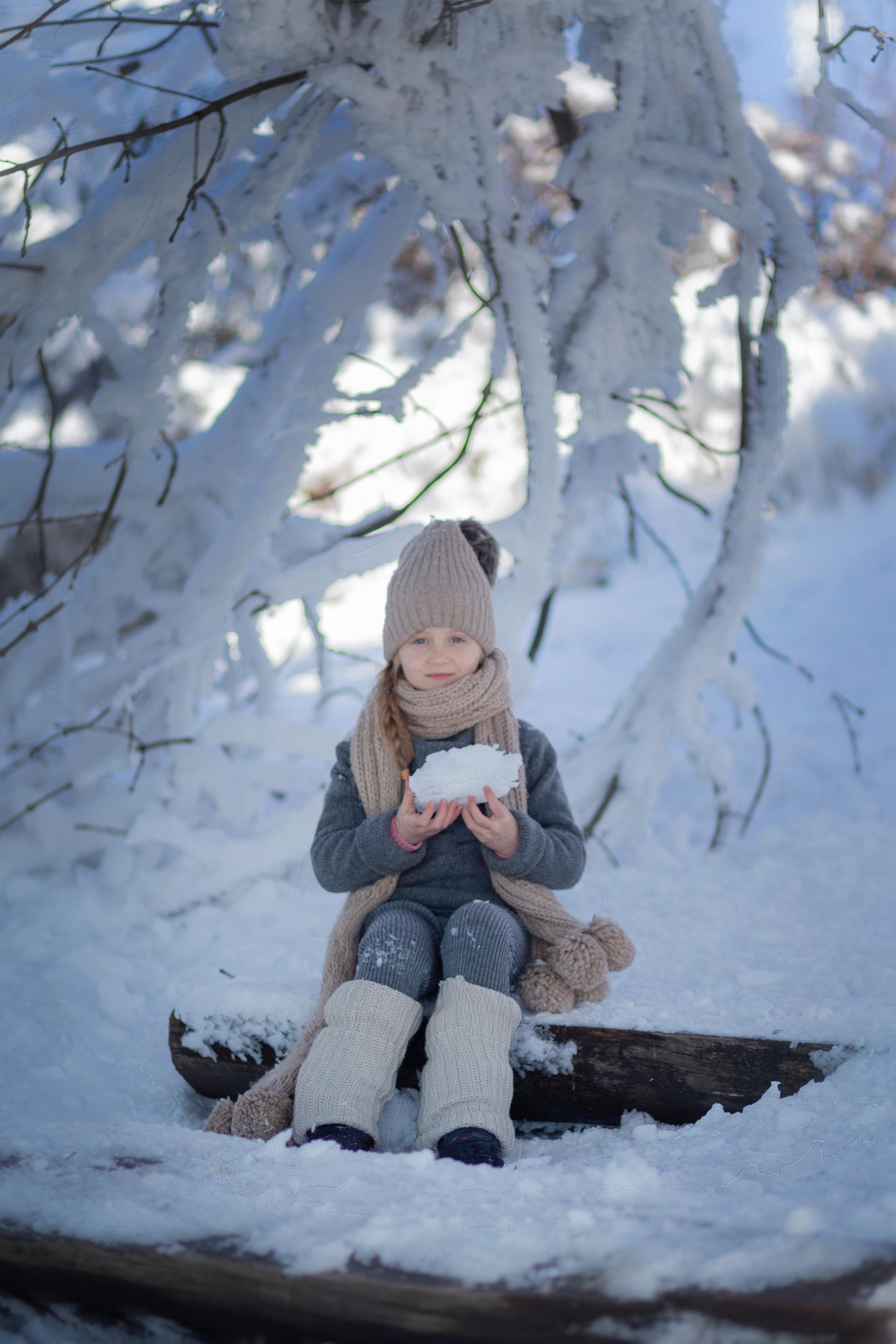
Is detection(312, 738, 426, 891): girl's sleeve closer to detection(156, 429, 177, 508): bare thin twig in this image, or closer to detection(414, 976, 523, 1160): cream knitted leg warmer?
detection(414, 976, 523, 1160): cream knitted leg warmer

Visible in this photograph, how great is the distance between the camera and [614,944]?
1498mm

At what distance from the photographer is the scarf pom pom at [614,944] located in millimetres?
1497

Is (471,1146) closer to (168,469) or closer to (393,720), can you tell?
(393,720)

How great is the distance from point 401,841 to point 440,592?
40 cm

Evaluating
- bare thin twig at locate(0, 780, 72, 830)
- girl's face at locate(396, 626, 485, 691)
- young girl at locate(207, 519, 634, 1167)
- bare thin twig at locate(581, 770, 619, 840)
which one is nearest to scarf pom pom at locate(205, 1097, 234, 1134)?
young girl at locate(207, 519, 634, 1167)

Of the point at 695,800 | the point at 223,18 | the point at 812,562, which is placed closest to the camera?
the point at 223,18

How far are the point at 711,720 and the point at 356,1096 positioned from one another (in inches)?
110

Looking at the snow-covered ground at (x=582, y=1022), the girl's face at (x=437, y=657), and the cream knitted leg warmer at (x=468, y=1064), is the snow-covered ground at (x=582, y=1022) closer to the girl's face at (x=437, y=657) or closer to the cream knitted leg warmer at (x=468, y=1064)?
the cream knitted leg warmer at (x=468, y=1064)

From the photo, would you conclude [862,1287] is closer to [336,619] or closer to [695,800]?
[695,800]

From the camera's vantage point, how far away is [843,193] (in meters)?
5.76

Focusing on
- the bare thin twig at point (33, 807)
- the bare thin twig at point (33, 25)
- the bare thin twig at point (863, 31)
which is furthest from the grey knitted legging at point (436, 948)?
the bare thin twig at point (863, 31)

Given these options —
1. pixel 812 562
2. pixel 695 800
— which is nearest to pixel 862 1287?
pixel 695 800

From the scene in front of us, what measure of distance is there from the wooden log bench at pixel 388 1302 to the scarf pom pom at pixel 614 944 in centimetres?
72

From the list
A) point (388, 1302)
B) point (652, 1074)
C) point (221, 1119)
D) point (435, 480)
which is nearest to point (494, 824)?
point (652, 1074)
